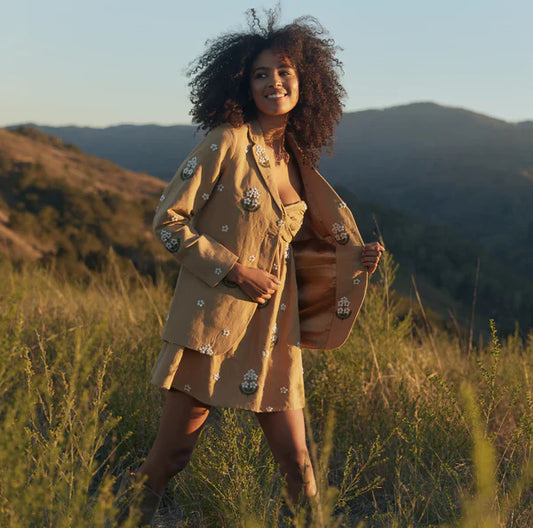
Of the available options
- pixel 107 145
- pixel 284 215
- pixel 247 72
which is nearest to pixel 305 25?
pixel 247 72

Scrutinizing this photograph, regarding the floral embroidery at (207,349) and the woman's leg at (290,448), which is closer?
the floral embroidery at (207,349)

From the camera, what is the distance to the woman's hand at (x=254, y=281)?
2.38m

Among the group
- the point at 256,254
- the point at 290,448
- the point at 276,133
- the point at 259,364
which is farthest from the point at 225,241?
the point at 290,448

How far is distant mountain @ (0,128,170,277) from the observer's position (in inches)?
662

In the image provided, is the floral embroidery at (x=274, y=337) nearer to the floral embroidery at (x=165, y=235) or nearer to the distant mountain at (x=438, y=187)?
the floral embroidery at (x=165, y=235)

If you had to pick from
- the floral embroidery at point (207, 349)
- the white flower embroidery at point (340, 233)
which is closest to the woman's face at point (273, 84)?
the white flower embroidery at point (340, 233)

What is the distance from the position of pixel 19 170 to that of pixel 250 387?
74.8 ft

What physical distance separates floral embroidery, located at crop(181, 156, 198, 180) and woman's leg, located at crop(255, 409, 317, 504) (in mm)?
967

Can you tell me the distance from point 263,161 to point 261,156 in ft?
0.07

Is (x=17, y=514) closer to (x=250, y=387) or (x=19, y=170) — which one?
(x=250, y=387)

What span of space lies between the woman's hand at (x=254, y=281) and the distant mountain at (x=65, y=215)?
1171cm

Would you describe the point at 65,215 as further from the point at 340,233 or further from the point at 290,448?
the point at 290,448

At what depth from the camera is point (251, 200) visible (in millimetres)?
2475

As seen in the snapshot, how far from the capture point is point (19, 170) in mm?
23109
